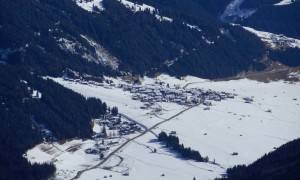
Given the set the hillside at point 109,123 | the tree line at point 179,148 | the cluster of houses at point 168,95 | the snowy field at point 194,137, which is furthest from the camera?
the cluster of houses at point 168,95

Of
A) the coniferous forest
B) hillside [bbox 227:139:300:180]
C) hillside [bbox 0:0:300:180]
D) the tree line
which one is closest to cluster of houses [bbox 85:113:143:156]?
hillside [bbox 0:0:300:180]

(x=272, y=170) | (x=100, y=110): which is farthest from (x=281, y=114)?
(x=272, y=170)

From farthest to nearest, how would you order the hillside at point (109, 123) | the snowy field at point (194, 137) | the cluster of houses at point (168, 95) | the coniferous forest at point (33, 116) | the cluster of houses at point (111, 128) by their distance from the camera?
the cluster of houses at point (168, 95) < the cluster of houses at point (111, 128) < the snowy field at point (194, 137) < the hillside at point (109, 123) < the coniferous forest at point (33, 116)

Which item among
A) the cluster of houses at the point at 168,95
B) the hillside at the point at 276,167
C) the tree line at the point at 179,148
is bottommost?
the tree line at the point at 179,148

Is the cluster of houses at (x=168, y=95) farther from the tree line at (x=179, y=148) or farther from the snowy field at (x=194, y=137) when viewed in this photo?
the tree line at (x=179, y=148)

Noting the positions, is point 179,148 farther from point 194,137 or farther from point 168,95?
point 168,95

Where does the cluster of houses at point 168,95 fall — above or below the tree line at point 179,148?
above

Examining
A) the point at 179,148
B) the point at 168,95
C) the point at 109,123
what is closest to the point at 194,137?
the point at 179,148

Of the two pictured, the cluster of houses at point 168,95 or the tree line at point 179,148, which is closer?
the tree line at point 179,148

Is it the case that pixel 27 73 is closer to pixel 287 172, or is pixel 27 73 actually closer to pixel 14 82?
pixel 14 82

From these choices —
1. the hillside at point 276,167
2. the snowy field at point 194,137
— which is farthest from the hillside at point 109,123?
the hillside at point 276,167
